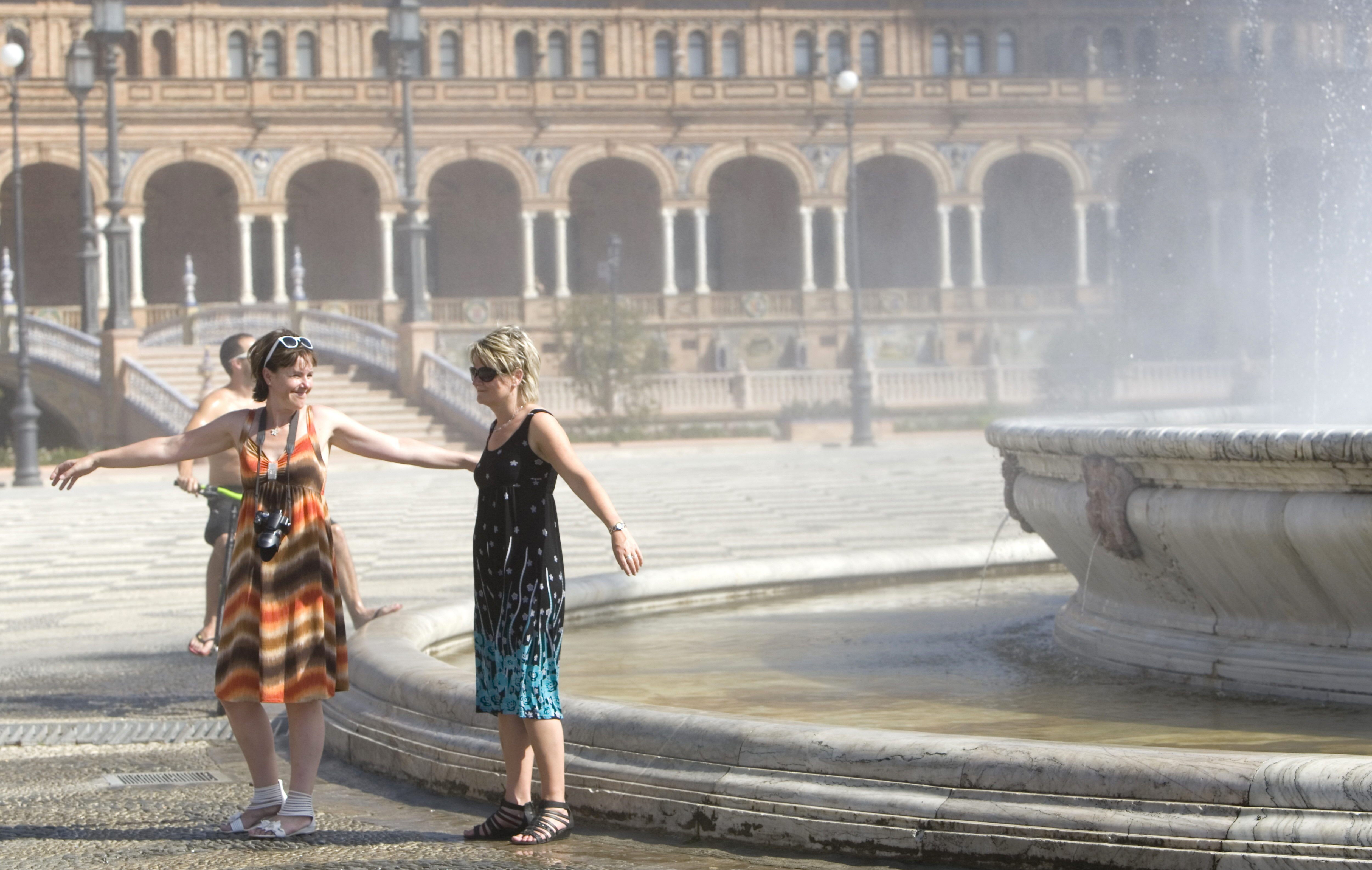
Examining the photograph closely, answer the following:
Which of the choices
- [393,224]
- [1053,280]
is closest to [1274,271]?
[1053,280]

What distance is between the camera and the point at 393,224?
4388 cm

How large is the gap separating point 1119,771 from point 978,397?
34.4 meters

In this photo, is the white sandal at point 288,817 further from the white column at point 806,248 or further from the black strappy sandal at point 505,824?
the white column at point 806,248

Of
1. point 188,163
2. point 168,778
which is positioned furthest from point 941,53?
point 168,778

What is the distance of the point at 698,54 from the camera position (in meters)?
48.5

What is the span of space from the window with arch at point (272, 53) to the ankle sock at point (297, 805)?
4312cm

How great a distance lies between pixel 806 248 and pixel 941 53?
813cm

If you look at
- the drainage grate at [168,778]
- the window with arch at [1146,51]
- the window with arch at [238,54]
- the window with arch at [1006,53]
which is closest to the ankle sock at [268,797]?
the drainage grate at [168,778]

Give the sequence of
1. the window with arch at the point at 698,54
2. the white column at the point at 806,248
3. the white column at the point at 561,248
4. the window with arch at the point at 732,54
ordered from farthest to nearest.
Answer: the window with arch at the point at 732,54, the window with arch at the point at 698,54, the white column at the point at 806,248, the white column at the point at 561,248

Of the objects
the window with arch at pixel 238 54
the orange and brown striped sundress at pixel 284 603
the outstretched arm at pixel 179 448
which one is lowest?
the orange and brown striped sundress at pixel 284 603

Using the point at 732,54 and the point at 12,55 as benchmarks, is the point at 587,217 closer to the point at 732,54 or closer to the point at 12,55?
the point at 732,54

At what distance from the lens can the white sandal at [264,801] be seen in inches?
185

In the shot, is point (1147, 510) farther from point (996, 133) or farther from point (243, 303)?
point (996, 133)

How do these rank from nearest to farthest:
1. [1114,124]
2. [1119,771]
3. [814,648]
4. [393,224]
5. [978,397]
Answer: [1119,771] → [814,648] → [978,397] → [393,224] → [1114,124]
